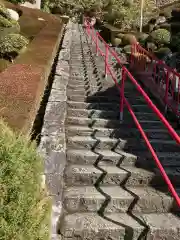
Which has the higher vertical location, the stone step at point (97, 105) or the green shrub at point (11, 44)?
the green shrub at point (11, 44)

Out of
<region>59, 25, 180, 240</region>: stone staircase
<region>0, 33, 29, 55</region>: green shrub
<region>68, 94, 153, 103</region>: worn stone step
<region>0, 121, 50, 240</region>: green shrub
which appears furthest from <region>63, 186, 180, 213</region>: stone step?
<region>0, 33, 29, 55</region>: green shrub

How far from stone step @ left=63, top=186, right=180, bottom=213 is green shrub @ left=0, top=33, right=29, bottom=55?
578 cm

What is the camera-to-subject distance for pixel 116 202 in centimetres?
441

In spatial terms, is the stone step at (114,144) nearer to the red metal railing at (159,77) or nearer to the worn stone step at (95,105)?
the red metal railing at (159,77)

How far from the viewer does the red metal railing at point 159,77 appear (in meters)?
7.36

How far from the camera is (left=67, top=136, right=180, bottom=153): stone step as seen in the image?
5.60 m

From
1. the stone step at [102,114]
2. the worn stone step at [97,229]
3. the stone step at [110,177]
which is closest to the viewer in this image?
the worn stone step at [97,229]

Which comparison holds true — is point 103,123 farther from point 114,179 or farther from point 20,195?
point 20,195

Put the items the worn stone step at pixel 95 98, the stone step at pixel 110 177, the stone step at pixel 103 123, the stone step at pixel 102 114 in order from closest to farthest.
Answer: the stone step at pixel 110 177 < the stone step at pixel 103 123 < the stone step at pixel 102 114 < the worn stone step at pixel 95 98

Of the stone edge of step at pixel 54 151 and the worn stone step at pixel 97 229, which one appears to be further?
the stone edge of step at pixel 54 151

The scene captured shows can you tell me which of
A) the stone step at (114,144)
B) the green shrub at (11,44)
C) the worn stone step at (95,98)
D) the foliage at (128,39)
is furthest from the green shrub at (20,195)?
the foliage at (128,39)

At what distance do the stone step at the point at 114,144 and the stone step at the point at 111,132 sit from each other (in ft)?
0.45

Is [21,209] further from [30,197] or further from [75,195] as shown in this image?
[75,195]

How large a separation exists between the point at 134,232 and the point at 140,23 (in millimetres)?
24259
